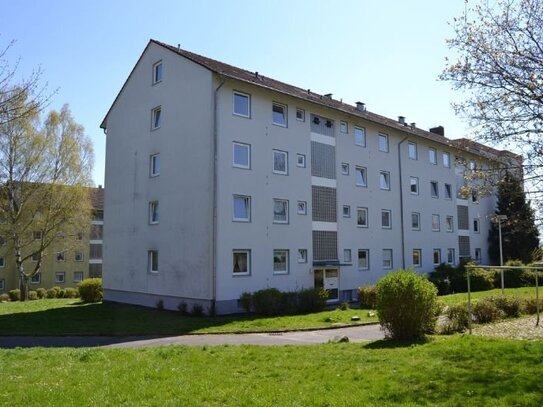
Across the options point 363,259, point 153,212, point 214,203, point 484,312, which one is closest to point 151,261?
point 153,212

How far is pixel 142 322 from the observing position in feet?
66.8

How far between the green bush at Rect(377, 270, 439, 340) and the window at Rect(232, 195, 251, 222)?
12.8 metres

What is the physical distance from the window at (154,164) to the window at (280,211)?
21.7 ft

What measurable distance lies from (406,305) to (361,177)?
21046 millimetres

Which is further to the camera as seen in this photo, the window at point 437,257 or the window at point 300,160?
the window at point 437,257

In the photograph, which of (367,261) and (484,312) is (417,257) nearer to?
(367,261)

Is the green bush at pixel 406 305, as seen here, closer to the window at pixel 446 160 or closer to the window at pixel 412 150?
the window at pixel 412 150

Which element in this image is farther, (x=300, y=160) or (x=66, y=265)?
(x=66, y=265)

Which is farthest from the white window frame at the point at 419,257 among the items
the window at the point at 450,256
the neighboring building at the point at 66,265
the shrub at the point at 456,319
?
the neighboring building at the point at 66,265

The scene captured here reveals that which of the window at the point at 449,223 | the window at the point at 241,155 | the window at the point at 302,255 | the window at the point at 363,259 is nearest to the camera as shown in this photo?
the window at the point at 241,155

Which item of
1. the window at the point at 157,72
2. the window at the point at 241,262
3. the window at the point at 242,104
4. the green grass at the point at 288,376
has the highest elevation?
the window at the point at 157,72

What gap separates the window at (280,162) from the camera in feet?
88.1

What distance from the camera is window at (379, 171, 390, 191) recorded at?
112ft

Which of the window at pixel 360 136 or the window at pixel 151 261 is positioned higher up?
the window at pixel 360 136
